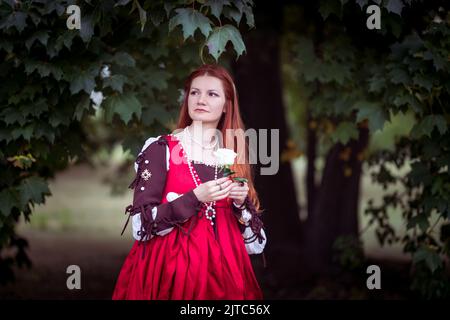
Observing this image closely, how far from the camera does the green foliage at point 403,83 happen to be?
457 cm

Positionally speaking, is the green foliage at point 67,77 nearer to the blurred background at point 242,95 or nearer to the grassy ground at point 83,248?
the blurred background at point 242,95

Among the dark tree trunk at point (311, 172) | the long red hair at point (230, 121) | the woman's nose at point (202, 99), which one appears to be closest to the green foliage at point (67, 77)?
the long red hair at point (230, 121)

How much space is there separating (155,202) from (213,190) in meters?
0.35

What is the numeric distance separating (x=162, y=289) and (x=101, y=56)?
6.95 ft

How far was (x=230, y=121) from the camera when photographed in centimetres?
351

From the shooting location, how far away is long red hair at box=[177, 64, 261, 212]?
3443mm

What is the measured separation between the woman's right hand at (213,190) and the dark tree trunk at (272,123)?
13.9ft

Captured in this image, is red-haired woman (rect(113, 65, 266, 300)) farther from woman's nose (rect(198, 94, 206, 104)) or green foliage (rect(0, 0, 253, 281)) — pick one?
green foliage (rect(0, 0, 253, 281))

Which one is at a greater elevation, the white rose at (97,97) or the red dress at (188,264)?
the white rose at (97,97)

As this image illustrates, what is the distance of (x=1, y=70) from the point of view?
14.8 ft

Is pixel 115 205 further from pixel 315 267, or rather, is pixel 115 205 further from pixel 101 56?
pixel 101 56

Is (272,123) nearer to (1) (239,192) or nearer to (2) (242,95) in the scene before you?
(2) (242,95)

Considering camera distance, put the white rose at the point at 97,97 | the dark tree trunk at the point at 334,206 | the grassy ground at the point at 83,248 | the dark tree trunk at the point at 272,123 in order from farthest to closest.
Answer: the dark tree trunk at the point at 272,123
the dark tree trunk at the point at 334,206
the grassy ground at the point at 83,248
the white rose at the point at 97,97
